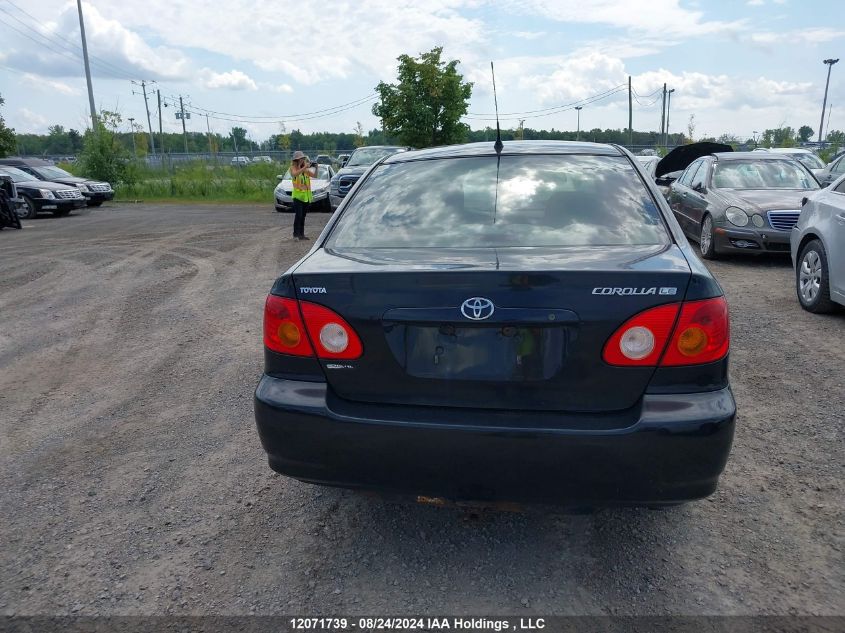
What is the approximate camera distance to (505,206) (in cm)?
316

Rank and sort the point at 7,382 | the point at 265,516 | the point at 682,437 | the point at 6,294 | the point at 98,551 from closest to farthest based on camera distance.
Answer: the point at 682,437 → the point at 98,551 → the point at 265,516 → the point at 7,382 → the point at 6,294

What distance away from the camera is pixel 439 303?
2451mm

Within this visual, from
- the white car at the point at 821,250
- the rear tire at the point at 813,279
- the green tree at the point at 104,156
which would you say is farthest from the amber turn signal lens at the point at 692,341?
the green tree at the point at 104,156

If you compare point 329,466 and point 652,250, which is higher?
point 652,250

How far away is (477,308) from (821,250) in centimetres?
562

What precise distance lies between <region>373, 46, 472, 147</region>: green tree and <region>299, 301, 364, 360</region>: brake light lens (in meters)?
26.1

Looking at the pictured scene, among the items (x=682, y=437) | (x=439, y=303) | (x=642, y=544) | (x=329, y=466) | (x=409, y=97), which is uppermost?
(x=409, y=97)

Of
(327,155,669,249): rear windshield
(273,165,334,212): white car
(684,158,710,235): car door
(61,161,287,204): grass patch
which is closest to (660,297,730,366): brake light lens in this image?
(327,155,669,249): rear windshield

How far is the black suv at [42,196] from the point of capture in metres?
19.2

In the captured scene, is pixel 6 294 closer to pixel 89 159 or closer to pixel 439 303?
pixel 439 303

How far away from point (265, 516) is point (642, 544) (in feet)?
5.53

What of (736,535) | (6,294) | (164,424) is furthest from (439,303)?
(6,294)

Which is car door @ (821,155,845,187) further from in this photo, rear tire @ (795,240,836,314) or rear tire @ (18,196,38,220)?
rear tire @ (18,196,38,220)

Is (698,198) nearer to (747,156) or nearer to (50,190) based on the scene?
(747,156)
